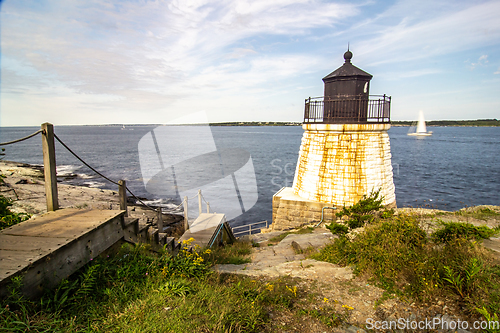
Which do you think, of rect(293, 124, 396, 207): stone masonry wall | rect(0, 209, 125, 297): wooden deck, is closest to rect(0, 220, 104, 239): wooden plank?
rect(0, 209, 125, 297): wooden deck

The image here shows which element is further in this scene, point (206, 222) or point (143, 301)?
point (206, 222)

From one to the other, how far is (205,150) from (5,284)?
5827cm

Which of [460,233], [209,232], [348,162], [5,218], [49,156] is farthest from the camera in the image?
[348,162]

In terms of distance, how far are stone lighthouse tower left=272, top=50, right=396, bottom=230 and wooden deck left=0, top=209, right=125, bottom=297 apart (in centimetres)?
948

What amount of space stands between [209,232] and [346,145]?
7090 mm

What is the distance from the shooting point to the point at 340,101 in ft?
39.3

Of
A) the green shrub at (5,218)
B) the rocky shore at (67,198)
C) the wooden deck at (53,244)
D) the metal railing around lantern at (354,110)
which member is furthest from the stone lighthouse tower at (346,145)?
the rocky shore at (67,198)

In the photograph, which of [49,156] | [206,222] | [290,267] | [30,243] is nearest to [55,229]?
[30,243]

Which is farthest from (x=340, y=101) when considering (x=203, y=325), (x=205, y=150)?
(x=205, y=150)

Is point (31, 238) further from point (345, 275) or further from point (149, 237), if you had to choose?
point (345, 275)

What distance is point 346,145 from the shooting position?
38.2 ft

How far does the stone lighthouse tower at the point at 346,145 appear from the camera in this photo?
38.0ft

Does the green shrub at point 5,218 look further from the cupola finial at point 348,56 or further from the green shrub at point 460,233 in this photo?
the cupola finial at point 348,56

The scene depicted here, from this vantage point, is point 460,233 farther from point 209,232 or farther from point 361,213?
point 209,232
